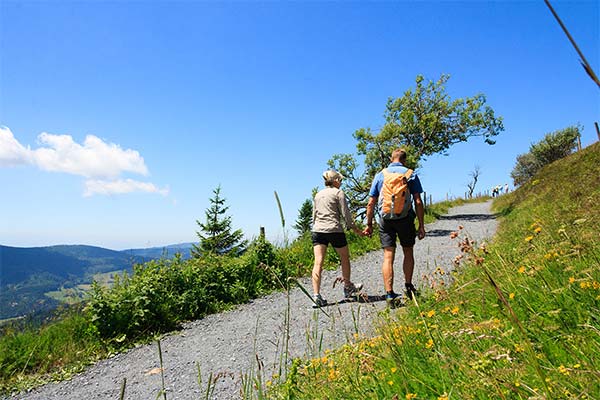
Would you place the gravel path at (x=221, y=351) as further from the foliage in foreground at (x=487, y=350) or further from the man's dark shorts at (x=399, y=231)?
the foliage in foreground at (x=487, y=350)

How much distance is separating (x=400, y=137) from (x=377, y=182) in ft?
60.7

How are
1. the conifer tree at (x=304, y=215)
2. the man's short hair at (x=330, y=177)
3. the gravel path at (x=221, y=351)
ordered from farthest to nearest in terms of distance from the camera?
the conifer tree at (x=304, y=215)
the man's short hair at (x=330, y=177)
the gravel path at (x=221, y=351)

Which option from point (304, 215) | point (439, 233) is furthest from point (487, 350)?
point (304, 215)

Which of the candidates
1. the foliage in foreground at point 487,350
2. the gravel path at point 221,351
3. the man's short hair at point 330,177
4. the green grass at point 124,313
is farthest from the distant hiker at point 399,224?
the foliage in foreground at point 487,350

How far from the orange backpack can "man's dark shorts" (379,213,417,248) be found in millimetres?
105

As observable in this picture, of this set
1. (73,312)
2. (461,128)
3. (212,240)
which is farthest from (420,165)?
(73,312)

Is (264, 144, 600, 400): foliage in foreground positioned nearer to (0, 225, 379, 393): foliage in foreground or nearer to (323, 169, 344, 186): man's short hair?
(0, 225, 379, 393): foliage in foreground

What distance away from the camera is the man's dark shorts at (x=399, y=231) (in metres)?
5.35

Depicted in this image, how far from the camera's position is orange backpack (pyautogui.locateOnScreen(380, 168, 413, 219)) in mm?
5270

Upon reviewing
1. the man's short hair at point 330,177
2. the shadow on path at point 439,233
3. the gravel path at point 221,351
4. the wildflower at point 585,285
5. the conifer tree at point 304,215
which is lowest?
the gravel path at point 221,351

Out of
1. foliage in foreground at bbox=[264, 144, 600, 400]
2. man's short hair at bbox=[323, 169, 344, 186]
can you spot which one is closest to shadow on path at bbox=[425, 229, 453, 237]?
man's short hair at bbox=[323, 169, 344, 186]

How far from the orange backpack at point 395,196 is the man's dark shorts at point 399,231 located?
4.1 inches

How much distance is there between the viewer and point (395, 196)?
5.27 m

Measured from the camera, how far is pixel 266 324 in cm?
633
